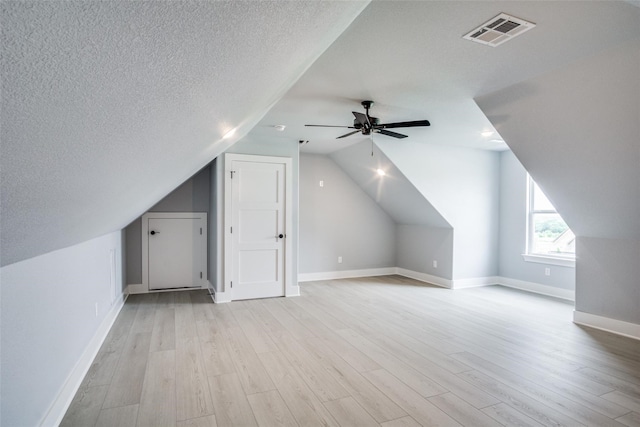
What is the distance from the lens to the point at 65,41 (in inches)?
18.3

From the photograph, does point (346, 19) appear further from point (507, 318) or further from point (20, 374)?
point (507, 318)

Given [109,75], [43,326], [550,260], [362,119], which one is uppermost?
[362,119]

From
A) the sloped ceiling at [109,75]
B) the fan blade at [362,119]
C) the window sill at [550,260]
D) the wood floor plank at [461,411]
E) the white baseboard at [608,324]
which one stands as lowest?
the wood floor plank at [461,411]

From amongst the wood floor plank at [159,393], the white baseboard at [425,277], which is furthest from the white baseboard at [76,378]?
the white baseboard at [425,277]

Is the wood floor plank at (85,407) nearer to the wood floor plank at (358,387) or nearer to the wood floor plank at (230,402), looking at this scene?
the wood floor plank at (230,402)

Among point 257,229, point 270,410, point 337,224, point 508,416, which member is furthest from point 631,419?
point 337,224

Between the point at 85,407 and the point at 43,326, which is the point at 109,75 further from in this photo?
the point at 85,407

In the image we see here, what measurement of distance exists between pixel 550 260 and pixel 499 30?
449 centimetres

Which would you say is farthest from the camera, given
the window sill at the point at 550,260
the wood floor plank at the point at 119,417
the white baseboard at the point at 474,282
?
the white baseboard at the point at 474,282

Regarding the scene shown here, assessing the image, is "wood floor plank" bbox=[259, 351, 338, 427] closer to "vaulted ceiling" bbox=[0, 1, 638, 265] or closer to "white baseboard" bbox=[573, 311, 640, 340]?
"vaulted ceiling" bbox=[0, 1, 638, 265]

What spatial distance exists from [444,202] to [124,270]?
503cm

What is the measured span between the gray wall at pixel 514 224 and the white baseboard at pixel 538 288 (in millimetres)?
63

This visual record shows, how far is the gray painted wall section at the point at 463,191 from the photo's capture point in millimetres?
5522

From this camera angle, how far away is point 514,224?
606 cm
